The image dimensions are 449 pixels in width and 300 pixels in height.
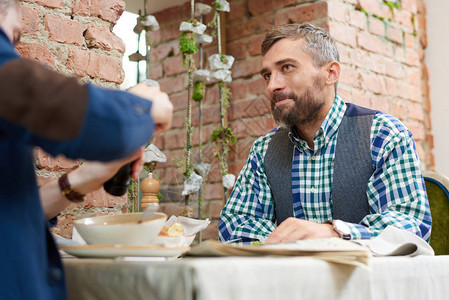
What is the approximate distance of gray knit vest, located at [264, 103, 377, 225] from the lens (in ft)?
4.68

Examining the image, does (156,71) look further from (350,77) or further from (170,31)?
(350,77)

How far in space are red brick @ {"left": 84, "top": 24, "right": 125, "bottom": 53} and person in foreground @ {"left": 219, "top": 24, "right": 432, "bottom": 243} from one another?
0.47 metres

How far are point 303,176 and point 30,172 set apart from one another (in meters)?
1.02

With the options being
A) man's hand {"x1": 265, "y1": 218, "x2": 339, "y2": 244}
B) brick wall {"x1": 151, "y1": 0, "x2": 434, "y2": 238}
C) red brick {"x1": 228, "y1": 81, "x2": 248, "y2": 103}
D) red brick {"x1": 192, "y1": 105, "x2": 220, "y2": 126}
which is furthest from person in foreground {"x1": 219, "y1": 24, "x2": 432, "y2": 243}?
red brick {"x1": 192, "y1": 105, "x2": 220, "y2": 126}

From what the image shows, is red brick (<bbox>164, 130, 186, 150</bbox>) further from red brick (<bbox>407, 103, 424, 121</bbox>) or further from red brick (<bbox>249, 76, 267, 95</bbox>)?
red brick (<bbox>407, 103, 424, 121</bbox>)

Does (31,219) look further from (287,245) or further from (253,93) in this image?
(253,93)

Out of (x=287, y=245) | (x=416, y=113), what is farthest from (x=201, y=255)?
(x=416, y=113)

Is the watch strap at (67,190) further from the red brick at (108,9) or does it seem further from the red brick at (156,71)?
the red brick at (156,71)

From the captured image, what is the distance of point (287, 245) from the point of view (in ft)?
2.51

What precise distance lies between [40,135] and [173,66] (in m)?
2.01

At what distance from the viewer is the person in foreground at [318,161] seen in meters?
1.33

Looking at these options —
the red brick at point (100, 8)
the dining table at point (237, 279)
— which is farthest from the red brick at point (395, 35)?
the dining table at point (237, 279)

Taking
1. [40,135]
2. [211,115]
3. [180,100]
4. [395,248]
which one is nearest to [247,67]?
[211,115]

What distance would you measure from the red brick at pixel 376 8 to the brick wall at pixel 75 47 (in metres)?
1.15
